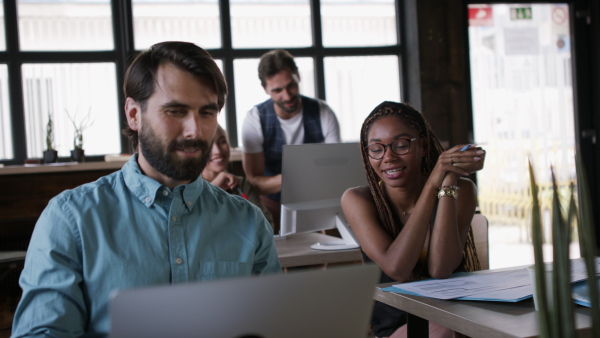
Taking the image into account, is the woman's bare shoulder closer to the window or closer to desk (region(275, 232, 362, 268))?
desk (region(275, 232, 362, 268))

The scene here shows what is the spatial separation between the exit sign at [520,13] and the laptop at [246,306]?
5.50m

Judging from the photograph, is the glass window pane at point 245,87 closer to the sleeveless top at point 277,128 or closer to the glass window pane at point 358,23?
the glass window pane at point 358,23

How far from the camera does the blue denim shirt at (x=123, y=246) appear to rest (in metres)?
1.11

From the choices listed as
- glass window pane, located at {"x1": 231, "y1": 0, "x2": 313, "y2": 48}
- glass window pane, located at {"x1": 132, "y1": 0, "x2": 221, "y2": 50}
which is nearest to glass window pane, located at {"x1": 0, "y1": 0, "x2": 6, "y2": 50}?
glass window pane, located at {"x1": 132, "y1": 0, "x2": 221, "y2": 50}

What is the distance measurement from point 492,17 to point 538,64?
66cm

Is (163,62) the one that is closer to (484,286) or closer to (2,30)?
(484,286)

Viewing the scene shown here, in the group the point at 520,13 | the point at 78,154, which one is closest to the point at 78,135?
the point at 78,154

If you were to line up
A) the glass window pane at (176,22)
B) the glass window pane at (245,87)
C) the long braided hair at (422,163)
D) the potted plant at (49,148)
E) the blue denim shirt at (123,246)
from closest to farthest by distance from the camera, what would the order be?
the blue denim shirt at (123,246)
the long braided hair at (422,163)
the potted plant at (49,148)
the glass window pane at (176,22)
the glass window pane at (245,87)

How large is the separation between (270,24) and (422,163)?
11.4ft

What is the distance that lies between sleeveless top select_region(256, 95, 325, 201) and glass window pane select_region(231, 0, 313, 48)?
1.87m

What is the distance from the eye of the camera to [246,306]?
2.33ft

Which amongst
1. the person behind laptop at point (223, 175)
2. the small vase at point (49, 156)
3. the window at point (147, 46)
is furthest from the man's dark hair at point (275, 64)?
the small vase at point (49, 156)

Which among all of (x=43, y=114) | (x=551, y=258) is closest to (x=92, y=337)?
(x=551, y=258)

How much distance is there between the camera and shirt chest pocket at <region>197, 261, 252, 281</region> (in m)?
1.26
